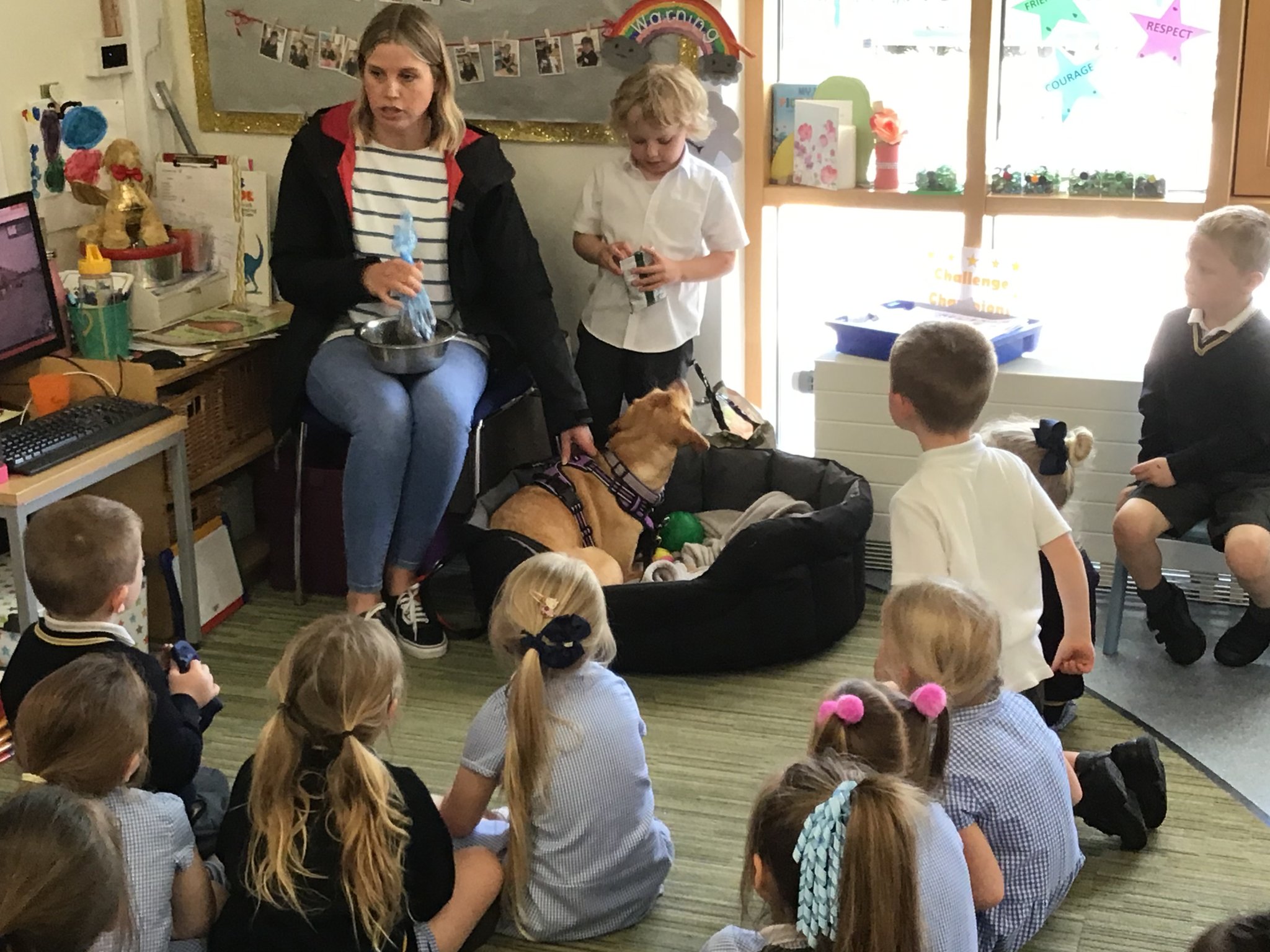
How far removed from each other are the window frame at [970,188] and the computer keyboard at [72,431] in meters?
1.64

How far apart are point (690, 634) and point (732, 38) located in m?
1.45

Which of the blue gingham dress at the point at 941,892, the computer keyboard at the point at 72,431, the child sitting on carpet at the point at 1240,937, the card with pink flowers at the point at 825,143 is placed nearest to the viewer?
the child sitting on carpet at the point at 1240,937

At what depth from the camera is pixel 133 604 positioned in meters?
3.10

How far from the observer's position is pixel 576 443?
337 centimetres

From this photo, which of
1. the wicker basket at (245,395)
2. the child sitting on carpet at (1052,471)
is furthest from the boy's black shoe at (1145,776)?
the wicker basket at (245,395)

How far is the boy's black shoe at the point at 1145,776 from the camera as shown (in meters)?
2.48

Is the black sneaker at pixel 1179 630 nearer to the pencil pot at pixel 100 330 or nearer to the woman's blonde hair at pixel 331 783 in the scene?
the woman's blonde hair at pixel 331 783

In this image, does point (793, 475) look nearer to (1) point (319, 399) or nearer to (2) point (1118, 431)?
(2) point (1118, 431)

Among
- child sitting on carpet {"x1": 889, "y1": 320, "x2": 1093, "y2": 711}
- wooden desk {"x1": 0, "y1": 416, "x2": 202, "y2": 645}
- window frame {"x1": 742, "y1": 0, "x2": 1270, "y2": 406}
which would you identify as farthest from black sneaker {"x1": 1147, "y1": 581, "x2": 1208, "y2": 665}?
wooden desk {"x1": 0, "y1": 416, "x2": 202, "y2": 645}

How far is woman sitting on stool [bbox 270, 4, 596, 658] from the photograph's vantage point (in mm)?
3176

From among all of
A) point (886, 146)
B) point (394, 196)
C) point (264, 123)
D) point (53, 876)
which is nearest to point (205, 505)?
point (394, 196)

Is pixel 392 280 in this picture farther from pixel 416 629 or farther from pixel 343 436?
pixel 416 629

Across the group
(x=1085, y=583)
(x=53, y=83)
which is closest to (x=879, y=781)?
(x=1085, y=583)

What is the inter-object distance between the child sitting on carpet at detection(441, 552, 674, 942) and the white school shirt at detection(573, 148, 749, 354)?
1429 millimetres
